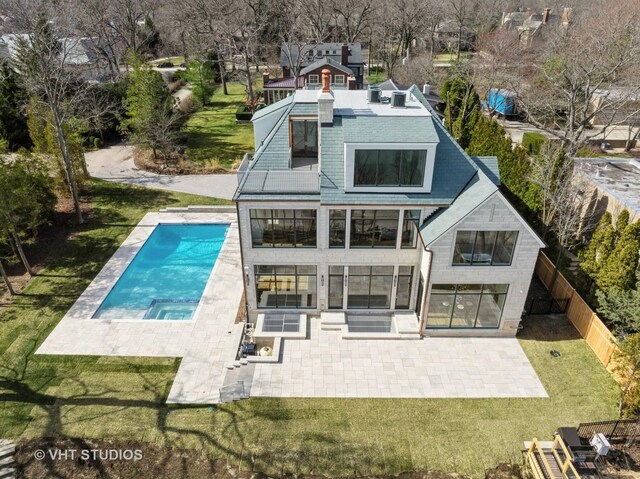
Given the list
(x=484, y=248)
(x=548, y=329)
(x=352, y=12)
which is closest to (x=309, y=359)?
(x=484, y=248)

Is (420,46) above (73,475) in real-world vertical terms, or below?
above

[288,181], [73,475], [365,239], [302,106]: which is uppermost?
[302,106]

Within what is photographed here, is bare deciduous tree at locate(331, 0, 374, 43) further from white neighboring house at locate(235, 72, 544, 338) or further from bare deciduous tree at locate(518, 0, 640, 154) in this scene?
white neighboring house at locate(235, 72, 544, 338)

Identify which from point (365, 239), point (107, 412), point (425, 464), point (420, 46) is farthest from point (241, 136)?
point (420, 46)

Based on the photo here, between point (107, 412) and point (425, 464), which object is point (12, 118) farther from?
point (425, 464)

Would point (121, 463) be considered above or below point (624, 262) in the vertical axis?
below

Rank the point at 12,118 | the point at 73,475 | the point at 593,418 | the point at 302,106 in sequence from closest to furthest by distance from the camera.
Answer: the point at 73,475
the point at 593,418
the point at 302,106
the point at 12,118

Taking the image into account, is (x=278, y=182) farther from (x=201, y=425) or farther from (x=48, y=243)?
(x=48, y=243)
